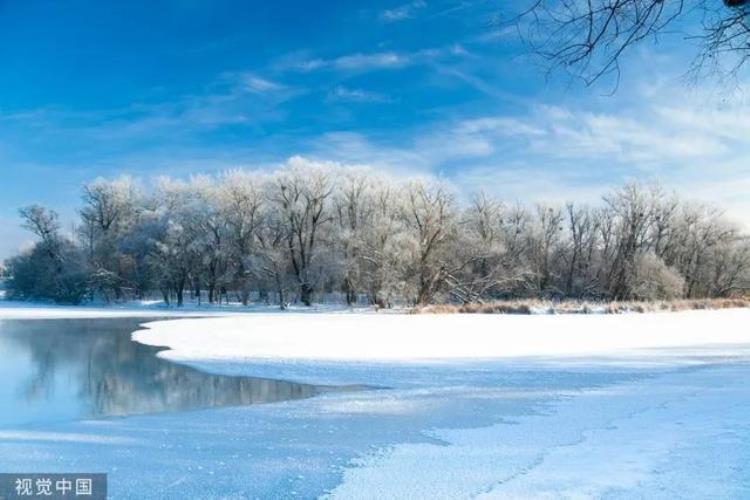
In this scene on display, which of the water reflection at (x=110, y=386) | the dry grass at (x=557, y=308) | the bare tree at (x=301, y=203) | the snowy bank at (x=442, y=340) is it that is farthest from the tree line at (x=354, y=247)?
the water reflection at (x=110, y=386)

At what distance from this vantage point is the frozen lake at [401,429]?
4.11 m

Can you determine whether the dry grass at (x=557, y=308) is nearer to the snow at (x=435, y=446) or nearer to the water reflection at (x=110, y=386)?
the water reflection at (x=110, y=386)

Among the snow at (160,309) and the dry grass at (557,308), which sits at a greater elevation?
the dry grass at (557,308)

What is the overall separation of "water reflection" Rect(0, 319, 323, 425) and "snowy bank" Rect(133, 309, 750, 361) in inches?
55.6

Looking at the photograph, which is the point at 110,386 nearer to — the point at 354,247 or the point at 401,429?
the point at 401,429

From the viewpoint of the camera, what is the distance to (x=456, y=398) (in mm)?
7457

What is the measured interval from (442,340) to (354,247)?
26683 millimetres

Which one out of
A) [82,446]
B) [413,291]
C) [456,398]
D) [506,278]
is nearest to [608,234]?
[506,278]

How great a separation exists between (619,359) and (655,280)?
126 ft

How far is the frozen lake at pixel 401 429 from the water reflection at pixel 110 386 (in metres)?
0.05

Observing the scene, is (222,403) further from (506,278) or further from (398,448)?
(506,278)

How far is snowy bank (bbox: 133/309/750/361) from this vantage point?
12.4 m

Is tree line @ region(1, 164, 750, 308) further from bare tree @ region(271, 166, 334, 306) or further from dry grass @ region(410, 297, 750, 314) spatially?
dry grass @ region(410, 297, 750, 314)

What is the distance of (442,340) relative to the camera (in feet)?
49.3
